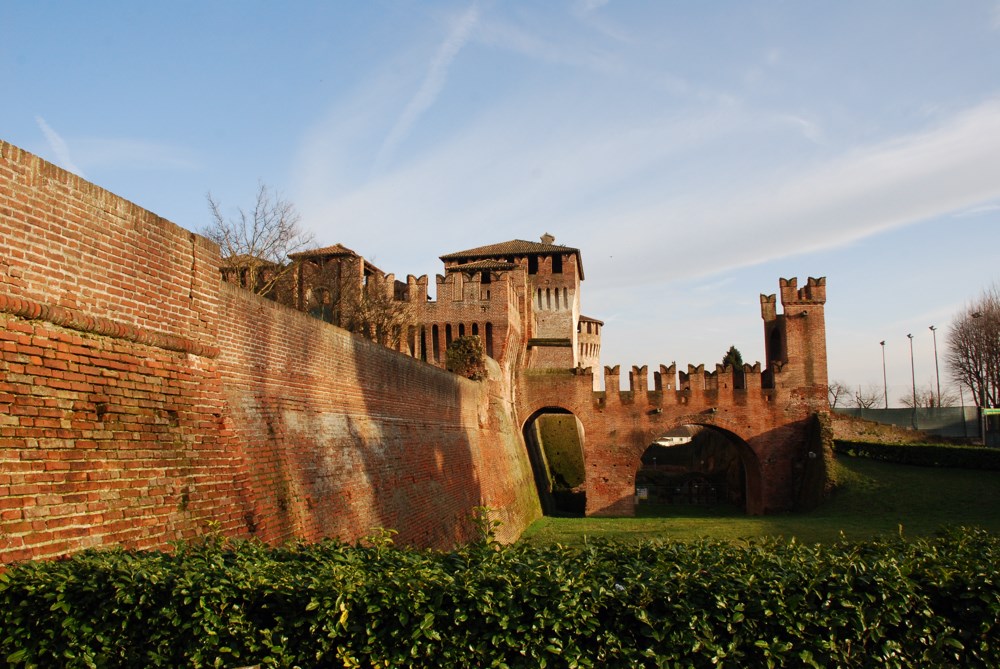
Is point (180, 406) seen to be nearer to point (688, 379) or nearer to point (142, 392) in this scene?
point (142, 392)

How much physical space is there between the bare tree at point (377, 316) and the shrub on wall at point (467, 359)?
9585 millimetres

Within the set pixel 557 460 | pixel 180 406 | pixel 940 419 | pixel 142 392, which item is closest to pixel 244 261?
pixel 557 460

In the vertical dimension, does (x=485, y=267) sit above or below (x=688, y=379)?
above

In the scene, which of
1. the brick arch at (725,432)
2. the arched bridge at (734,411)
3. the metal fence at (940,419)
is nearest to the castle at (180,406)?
the arched bridge at (734,411)

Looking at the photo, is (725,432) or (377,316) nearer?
(725,432)

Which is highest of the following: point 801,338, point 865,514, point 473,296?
point 473,296

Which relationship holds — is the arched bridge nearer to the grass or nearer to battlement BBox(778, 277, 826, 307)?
battlement BBox(778, 277, 826, 307)

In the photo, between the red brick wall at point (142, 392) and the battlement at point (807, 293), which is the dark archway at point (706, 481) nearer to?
the battlement at point (807, 293)

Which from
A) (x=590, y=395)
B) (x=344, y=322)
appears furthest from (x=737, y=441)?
(x=344, y=322)

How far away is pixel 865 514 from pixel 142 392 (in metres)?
23.0

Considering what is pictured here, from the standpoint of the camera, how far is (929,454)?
26125 mm

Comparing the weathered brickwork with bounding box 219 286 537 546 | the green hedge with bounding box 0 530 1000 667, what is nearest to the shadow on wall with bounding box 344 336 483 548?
the weathered brickwork with bounding box 219 286 537 546

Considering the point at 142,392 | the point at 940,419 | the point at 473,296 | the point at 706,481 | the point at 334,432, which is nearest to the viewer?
the point at 142,392

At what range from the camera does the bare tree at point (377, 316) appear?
103ft
